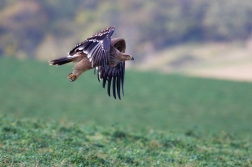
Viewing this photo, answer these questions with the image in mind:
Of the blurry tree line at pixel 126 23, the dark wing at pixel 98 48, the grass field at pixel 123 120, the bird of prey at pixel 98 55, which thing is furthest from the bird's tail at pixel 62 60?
the blurry tree line at pixel 126 23

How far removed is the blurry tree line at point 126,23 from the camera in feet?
141

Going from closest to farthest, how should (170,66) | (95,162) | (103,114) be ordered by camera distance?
(95,162) < (103,114) < (170,66)

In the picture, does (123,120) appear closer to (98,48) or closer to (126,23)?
(98,48)

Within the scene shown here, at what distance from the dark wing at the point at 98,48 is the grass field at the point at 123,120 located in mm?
1222

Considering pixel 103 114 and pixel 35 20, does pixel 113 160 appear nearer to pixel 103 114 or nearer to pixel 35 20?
pixel 103 114

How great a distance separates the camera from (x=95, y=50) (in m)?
6.31

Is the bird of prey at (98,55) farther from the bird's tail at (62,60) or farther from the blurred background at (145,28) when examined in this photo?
the blurred background at (145,28)

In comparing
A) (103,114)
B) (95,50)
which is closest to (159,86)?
(103,114)

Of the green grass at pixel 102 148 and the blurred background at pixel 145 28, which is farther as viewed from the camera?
the blurred background at pixel 145 28

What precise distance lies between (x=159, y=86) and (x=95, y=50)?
676 inches

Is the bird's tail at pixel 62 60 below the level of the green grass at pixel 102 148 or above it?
above

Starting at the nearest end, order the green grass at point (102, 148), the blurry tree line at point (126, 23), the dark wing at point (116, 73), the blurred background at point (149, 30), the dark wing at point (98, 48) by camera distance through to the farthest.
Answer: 1. the green grass at point (102, 148)
2. the dark wing at point (98, 48)
3. the dark wing at point (116, 73)
4. the blurred background at point (149, 30)
5. the blurry tree line at point (126, 23)

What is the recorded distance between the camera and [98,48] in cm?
633

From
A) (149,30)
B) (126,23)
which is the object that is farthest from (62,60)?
(149,30)
